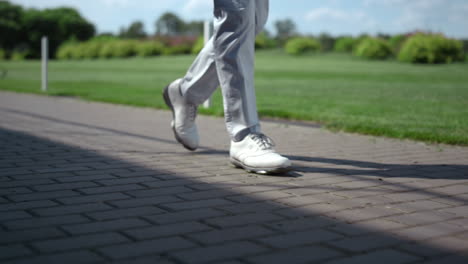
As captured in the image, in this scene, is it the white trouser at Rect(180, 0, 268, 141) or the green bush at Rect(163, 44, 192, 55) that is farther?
the green bush at Rect(163, 44, 192, 55)

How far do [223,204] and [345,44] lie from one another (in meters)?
43.5

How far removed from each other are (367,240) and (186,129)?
234 cm

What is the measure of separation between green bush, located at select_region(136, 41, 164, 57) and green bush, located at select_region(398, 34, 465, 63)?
89.6ft

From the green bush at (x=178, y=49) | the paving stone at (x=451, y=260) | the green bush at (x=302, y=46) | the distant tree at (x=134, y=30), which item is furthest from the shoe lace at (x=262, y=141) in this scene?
the distant tree at (x=134, y=30)

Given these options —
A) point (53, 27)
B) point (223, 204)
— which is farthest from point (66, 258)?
point (53, 27)

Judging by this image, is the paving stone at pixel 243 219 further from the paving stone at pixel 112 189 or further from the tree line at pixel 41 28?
the tree line at pixel 41 28

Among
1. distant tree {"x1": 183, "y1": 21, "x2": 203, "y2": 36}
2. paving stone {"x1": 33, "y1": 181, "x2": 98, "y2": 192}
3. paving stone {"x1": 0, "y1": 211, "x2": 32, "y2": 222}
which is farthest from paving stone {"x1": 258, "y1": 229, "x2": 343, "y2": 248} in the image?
distant tree {"x1": 183, "y1": 21, "x2": 203, "y2": 36}

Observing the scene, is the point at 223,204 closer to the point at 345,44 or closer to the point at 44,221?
the point at 44,221

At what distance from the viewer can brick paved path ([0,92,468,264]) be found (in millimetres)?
1979

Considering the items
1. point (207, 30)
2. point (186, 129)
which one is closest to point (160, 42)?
point (207, 30)

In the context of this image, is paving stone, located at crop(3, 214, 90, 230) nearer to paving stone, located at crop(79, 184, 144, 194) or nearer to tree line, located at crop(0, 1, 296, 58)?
paving stone, located at crop(79, 184, 144, 194)

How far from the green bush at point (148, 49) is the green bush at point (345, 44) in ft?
57.1

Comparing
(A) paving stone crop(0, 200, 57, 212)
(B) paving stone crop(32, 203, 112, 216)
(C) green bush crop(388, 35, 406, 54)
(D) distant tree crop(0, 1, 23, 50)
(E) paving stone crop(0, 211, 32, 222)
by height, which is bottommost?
(A) paving stone crop(0, 200, 57, 212)

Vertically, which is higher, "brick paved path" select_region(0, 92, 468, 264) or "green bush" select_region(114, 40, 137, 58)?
"green bush" select_region(114, 40, 137, 58)
